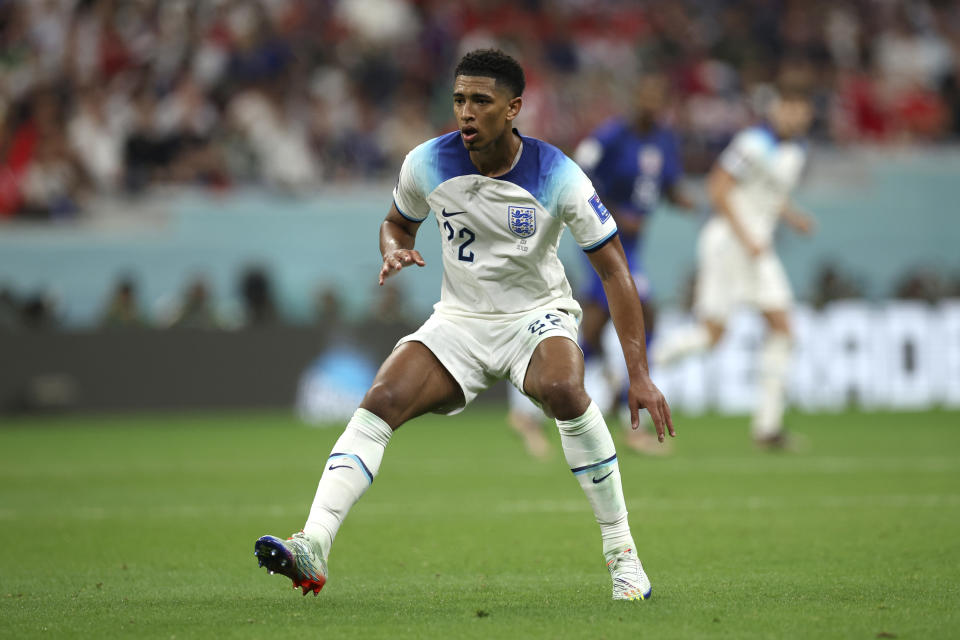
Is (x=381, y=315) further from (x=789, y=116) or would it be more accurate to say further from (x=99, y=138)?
(x=789, y=116)

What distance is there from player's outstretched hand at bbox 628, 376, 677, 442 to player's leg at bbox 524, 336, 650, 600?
6.0 inches

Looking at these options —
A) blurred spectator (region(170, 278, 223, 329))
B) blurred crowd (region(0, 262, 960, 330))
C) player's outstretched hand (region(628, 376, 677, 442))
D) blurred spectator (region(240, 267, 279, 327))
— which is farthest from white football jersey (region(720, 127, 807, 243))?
blurred spectator (region(170, 278, 223, 329))

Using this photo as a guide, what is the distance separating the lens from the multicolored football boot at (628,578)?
498cm

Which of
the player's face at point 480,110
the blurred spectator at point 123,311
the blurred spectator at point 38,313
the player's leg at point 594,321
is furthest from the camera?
the blurred spectator at point 123,311

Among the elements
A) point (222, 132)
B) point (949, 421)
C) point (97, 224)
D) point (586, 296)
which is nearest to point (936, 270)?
point (949, 421)

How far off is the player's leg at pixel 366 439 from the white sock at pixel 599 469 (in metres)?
0.54

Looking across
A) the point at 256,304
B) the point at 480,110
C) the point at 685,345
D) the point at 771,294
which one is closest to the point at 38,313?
the point at 256,304

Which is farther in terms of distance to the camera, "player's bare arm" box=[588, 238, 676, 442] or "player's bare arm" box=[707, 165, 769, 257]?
"player's bare arm" box=[707, 165, 769, 257]

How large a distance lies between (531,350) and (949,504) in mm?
3818

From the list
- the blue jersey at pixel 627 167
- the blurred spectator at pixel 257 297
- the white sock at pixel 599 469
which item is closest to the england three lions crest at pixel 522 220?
the white sock at pixel 599 469

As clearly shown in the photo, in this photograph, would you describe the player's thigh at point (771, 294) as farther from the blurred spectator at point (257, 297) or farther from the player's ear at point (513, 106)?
the blurred spectator at point (257, 297)

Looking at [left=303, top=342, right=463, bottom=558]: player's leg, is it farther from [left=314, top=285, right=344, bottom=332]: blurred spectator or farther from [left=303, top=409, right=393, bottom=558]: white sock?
[left=314, top=285, right=344, bottom=332]: blurred spectator

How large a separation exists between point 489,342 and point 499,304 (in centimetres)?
17

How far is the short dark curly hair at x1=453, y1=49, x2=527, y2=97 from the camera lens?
515cm
